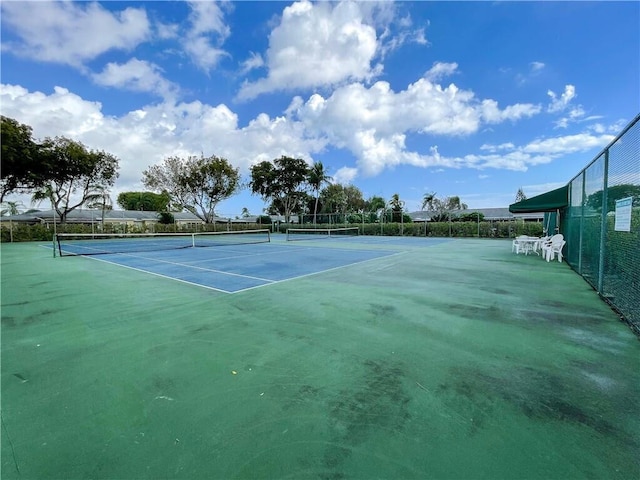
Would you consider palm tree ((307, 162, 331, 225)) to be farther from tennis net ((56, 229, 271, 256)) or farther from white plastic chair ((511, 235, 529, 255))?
white plastic chair ((511, 235, 529, 255))

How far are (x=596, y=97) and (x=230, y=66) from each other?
20.8 metres

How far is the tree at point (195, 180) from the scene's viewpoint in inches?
1313

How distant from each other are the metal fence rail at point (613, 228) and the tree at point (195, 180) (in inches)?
1328

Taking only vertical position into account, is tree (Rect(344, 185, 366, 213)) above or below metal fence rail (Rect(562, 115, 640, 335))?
above

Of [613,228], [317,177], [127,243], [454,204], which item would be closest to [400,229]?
[317,177]

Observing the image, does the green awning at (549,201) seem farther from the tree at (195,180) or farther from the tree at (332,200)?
the tree at (332,200)

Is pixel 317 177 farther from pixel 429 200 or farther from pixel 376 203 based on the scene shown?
pixel 429 200

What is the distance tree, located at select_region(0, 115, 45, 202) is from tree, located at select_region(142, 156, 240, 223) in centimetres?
916

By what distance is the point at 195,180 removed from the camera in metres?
34.2

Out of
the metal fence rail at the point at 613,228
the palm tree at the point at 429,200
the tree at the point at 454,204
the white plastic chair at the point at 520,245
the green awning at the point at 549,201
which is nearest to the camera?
the metal fence rail at the point at 613,228

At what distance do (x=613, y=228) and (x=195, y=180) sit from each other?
117 feet

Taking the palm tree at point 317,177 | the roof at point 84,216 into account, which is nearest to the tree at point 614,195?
the palm tree at point 317,177

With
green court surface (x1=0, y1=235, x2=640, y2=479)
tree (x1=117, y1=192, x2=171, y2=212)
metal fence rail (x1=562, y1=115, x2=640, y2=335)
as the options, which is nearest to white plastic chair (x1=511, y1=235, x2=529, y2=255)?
metal fence rail (x1=562, y1=115, x2=640, y2=335)

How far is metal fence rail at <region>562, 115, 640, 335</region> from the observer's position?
13.6 feet
